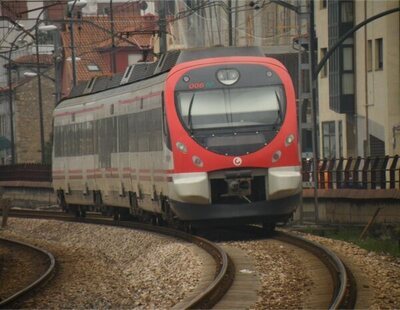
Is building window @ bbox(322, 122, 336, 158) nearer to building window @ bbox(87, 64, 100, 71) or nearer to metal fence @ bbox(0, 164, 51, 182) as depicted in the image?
metal fence @ bbox(0, 164, 51, 182)

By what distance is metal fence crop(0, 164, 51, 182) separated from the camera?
6456 centimetres

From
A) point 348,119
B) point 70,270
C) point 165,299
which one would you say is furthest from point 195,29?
point 165,299

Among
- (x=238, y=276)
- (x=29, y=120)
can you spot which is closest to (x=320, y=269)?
(x=238, y=276)

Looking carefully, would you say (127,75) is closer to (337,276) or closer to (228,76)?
(228,76)

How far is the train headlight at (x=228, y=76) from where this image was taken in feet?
82.8

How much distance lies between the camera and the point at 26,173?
68250mm

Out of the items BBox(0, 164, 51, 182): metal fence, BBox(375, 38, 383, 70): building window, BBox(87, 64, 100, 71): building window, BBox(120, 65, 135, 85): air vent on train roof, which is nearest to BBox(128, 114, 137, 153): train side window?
BBox(120, 65, 135, 85): air vent on train roof

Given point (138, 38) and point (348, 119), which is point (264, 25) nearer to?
point (348, 119)

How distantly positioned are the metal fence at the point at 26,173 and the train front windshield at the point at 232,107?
38.6m

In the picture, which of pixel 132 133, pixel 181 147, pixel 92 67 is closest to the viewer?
pixel 181 147

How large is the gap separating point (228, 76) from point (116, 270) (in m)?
4.49

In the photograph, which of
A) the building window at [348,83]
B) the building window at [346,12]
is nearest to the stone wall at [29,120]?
the building window at [346,12]

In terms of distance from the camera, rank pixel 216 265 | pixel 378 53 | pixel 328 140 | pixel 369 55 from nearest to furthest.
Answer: pixel 216 265 < pixel 378 53 < pixel 369 55 < pixel 328 140

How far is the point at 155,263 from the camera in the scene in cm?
2222
